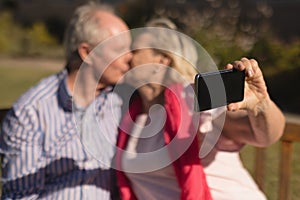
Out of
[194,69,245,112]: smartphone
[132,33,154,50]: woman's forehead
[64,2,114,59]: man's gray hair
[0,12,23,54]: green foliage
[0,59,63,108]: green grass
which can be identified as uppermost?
[0,12,23,54]: green foliage

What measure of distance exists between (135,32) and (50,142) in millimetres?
614

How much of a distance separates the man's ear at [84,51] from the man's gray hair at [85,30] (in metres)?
0.02

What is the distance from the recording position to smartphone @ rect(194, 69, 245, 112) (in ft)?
5.59

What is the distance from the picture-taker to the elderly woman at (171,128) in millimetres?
2152

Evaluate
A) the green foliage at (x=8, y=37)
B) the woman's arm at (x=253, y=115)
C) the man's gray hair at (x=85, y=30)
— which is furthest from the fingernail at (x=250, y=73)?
the green foliage at (x=8, y=37)

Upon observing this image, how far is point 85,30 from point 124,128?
0.47 m

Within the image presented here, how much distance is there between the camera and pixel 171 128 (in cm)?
219

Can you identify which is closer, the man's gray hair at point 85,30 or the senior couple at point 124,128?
the senior couple at point 124,128

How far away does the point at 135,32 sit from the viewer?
235 cm

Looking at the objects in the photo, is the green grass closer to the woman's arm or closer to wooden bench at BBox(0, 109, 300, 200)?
wooden bench at BBox(0, 109, 300, 200)

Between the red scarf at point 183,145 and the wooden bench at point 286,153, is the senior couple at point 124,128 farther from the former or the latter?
→ the wooden bench at point 286,153

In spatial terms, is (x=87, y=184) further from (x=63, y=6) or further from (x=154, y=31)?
(x=63, y=6)

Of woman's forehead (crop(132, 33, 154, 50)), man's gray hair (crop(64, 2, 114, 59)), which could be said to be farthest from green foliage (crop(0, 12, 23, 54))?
woman's forehead (crop(132, 33, 154, 50))

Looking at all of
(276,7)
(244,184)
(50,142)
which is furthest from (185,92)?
(276,7)
